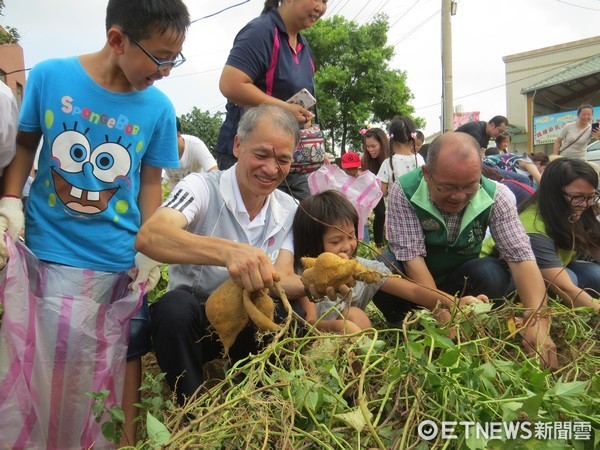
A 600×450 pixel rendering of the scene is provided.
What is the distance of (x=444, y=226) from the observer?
8.25 feet

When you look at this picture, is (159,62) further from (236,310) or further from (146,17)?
(236,310)

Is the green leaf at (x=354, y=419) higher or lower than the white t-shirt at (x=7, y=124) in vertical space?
lower

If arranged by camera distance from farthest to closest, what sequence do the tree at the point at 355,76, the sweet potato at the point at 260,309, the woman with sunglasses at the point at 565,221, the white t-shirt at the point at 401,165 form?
the tree at the point at 355,76 < the white t-shirt at the point at 401,165 < the woman with sunglasses at the point at 565,221 < the sweet potato at the point at 260,309

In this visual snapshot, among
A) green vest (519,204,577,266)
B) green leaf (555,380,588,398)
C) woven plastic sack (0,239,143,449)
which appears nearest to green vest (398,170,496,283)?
green vest (519,204,577,266)

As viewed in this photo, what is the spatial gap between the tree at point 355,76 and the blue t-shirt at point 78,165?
59.0 feet

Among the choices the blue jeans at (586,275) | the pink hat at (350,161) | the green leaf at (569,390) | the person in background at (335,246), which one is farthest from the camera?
the pink hat at (350,161)

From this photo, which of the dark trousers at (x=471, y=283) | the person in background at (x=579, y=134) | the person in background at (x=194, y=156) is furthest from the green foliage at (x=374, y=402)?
the person in background at (x=579, y=134)

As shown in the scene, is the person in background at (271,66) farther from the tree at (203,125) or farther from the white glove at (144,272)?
the tree at (203,125)

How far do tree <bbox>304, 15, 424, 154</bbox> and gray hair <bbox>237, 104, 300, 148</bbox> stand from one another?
17828mm

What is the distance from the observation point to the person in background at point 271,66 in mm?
2541

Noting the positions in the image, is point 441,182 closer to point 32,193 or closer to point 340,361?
point 340,361

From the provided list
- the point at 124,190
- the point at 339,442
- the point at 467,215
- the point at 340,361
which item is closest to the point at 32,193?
the point at 124,190

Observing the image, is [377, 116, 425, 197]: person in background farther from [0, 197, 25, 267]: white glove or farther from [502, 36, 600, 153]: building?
[502, 36, 600, 153]: building

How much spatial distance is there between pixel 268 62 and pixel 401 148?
2.82 metres
